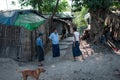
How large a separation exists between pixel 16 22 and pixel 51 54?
3088 millimetres

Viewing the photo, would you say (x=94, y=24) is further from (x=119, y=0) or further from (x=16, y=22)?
(x=16, y=22)

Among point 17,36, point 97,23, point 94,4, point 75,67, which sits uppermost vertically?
point 94,4

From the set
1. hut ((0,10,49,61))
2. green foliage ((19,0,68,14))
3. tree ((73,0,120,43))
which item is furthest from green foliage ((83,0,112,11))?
green foliage ((19,0,68,14))

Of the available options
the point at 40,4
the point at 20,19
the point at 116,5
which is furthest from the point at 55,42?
the point at 40,4

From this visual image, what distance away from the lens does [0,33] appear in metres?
17.8

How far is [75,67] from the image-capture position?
1421 centimetres

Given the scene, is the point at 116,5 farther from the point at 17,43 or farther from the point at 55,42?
the point at 17,43

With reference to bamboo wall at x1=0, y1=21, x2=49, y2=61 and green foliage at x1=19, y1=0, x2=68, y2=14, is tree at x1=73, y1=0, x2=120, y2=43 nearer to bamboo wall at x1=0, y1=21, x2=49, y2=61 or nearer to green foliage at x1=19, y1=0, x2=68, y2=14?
bamboo wall at x1=0, y1=21, x2=49, y2=61

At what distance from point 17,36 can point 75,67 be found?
4707 mm

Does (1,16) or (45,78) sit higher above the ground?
(1,16)

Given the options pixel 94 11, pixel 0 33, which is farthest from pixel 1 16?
pixel 94 11

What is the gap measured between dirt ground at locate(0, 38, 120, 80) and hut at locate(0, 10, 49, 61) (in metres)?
0.80

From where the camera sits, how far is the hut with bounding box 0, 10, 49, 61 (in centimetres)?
1716

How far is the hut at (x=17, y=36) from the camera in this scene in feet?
56.3
